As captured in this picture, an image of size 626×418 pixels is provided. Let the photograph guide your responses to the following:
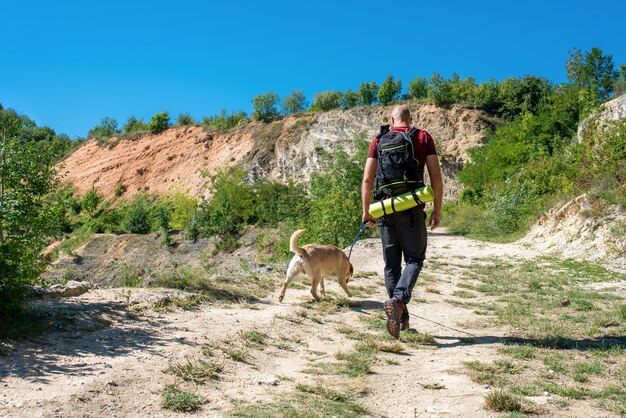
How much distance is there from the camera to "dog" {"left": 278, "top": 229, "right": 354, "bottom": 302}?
7.15 m

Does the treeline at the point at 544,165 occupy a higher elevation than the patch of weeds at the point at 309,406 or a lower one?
higher

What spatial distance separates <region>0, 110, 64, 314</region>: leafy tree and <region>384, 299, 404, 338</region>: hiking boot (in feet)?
11.5

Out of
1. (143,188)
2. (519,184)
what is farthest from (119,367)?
(143,188)

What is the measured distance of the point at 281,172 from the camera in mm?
39781

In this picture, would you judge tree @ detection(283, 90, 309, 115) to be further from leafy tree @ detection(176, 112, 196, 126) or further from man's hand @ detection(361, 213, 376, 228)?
man's hand @ detection(361, 213, 376, 228)

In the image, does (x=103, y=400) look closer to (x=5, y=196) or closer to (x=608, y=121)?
(x=5, y=196)

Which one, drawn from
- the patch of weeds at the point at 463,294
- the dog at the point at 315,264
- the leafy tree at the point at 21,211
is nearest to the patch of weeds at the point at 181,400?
the leafy tree at the point at 21,211

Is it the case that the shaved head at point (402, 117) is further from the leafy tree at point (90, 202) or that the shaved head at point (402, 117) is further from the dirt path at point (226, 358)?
the leafy tree at point (90, 202)

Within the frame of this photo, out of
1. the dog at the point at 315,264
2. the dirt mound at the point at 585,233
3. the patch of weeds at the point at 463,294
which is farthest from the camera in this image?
the dirt mound at the point at 585,233

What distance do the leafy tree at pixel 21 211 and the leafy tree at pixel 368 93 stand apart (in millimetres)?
37172

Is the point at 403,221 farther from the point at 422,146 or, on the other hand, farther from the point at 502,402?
the point at 502,402

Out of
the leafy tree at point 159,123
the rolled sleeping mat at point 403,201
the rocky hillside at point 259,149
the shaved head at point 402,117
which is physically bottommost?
the rolled sleeping mat at point 403,201

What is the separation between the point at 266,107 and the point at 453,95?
15.2 meters

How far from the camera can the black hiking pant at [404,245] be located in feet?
17.5
